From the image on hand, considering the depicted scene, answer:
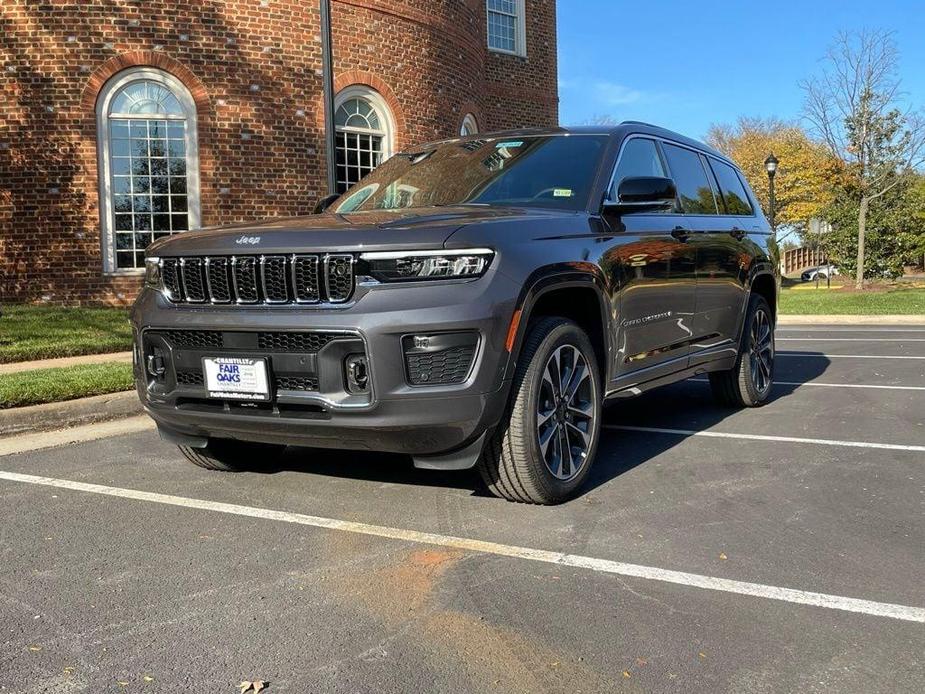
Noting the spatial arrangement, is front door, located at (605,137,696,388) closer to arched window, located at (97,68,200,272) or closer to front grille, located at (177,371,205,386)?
front grille, located at (177,371,205,386)

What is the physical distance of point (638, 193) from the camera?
15.7 ft

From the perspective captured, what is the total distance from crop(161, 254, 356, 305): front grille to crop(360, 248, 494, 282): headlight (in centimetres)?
10

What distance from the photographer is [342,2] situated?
15344mm

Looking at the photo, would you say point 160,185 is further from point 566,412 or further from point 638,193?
point 566,412

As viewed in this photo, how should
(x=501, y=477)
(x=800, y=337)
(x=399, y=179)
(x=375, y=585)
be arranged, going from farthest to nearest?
(x=800, y=337)
(x=399, y=179)
(x=501, y=477)
(x=375, y=585)

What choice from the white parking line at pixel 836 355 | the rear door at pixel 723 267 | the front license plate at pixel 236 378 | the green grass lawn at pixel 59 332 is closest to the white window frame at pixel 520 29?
the green grass lawn at pixel 59 332

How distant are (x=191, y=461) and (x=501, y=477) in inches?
79.8

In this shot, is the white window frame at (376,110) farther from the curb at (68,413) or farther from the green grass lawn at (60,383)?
the curb at (68,413)

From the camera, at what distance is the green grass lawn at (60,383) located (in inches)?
267

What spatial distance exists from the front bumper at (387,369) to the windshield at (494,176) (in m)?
1.23

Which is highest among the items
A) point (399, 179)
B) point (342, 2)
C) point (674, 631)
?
point (342, 2)

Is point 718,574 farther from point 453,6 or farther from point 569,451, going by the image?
point 453,6

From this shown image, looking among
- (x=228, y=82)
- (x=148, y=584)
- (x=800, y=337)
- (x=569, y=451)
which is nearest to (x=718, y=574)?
(x=569, y=451)

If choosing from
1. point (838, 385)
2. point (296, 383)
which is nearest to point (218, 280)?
point (296, 383)
